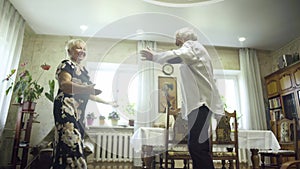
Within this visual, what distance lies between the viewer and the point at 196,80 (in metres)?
1.42

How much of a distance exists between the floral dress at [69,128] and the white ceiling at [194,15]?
5.64 feet

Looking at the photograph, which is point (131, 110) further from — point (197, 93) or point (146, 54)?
point (197, 93)

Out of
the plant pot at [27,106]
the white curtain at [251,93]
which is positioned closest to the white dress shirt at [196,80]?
the plant pot at [27,106]

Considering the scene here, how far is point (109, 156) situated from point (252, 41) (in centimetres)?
A: 309

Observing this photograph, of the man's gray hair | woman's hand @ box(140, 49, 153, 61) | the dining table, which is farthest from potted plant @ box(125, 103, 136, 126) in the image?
the dining table

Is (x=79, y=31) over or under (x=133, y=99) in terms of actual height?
over

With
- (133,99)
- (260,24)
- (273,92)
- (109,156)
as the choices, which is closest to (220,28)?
(260,24)

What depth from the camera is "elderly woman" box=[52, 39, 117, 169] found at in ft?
3.71

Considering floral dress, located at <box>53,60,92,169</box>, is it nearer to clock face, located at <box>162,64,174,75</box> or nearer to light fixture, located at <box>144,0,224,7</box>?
clock face, located at <box>162,64,174,75</box>

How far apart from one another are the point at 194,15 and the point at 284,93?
6.19ft

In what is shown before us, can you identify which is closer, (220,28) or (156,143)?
(156,143)

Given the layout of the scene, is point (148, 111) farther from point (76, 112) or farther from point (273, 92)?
point (273, 92)

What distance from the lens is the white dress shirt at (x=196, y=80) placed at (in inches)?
54.3

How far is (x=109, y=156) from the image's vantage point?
3.44 m
